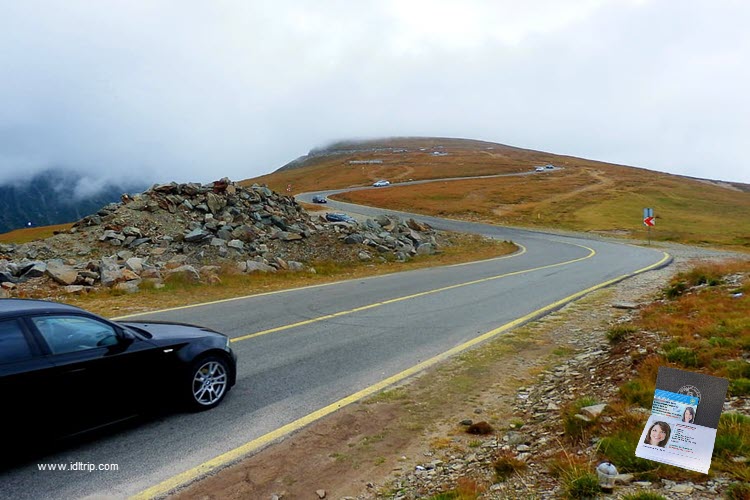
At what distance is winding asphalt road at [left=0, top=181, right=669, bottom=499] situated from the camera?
173 inches

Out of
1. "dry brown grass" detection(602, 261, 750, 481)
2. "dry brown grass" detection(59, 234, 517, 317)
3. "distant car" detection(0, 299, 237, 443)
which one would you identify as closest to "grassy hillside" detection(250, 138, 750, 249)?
"dry brown grass" detection(59, 234, 517, 317)

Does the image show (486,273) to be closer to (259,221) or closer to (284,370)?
(259,221)

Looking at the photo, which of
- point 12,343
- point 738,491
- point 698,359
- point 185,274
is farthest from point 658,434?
point 185,274

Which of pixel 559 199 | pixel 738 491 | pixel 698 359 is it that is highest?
pixel 559 199

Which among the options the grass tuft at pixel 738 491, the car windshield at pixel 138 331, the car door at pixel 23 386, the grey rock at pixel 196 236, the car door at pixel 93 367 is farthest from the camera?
the grey rock at pixel 196 236

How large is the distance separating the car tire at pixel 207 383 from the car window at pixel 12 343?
1568 millimetres

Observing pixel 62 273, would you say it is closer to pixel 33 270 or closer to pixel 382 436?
pixel 33 270

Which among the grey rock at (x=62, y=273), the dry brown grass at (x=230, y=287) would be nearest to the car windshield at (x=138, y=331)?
the dry brown grass at (x=230, y=287)

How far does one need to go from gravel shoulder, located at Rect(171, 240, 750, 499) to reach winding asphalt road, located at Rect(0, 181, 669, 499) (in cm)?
33

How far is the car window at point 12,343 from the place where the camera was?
432 centimetres

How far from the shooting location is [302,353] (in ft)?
25.4

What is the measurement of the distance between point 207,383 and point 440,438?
8.88 ft

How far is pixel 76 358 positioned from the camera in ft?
15.3

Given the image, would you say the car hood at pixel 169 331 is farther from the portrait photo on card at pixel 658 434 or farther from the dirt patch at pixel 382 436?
the portrait photo on card at pixel 658 434
